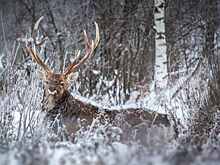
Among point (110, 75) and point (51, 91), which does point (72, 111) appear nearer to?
point (51, 91)

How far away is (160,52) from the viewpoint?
9211 mm

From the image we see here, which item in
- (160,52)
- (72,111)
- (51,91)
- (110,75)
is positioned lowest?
(72,111)

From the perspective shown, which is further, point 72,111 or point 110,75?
point 110,75

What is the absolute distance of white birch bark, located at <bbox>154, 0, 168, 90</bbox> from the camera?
920 centimetres

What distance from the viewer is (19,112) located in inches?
292

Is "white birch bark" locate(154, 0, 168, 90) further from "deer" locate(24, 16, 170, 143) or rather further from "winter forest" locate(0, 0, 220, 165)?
"deer" locate(24, 16, 170, 143)

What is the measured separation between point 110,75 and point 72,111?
2535mm

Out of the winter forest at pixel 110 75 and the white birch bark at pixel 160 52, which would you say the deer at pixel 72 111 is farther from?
the white birch bark at pixel 160 52

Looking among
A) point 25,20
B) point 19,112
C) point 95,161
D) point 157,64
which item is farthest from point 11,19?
point 95,161

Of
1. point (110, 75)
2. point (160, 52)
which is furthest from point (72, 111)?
point (110, 75)

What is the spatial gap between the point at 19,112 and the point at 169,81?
9.39ft

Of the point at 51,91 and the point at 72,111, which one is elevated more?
the point at 51,91

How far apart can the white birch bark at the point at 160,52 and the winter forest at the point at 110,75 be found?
0.02 m

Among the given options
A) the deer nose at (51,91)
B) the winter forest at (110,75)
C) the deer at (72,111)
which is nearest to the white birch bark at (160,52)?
the winter forest at (110,75)
